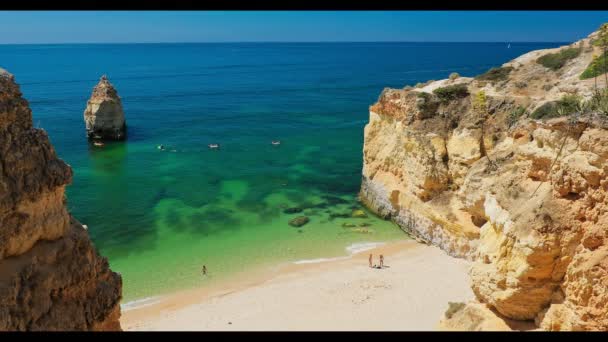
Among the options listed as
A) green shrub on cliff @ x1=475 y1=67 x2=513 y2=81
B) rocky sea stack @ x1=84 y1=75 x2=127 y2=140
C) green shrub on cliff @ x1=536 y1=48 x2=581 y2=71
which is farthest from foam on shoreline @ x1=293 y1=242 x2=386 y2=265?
rocky sea stack @ x1=84 y1=75 x2=127 y2=140

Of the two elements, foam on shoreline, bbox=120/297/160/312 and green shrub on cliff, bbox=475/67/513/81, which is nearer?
foam on shoreline, bbox=120/297/160/312

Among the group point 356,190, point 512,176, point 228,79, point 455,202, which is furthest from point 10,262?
point 228,79

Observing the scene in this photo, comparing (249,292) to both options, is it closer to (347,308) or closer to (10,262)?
(347,308)

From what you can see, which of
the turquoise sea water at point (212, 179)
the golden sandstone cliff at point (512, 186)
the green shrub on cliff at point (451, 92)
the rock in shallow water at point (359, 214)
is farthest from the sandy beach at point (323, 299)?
the green shrub on cliff at point (451, 92)

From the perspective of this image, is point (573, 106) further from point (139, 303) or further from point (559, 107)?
point (139, 303)

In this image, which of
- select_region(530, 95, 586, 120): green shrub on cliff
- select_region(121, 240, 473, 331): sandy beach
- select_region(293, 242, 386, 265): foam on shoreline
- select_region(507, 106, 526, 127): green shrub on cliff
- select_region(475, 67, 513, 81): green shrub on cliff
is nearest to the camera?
select_region(530, 95, 586, 120): green shrub on cliff

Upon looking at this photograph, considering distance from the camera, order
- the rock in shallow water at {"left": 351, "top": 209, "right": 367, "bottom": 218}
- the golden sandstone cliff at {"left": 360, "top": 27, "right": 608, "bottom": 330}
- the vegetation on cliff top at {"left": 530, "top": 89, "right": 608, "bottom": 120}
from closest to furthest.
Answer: the golden sandstone cliff at {"left": 360, "top": 27, "right": 608, "bottom": 330}
the vegetation on cliff top at {"left": 530, "top": 89, "right": 608, "bottom": 120}
the rock in shallow water at {"left": 351, "top": 209, "right": 367, "bottom": 218}

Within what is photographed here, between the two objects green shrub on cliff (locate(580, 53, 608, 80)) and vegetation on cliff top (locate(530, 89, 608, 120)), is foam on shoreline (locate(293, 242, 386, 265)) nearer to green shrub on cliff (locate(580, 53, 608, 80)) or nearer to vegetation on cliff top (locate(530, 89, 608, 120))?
vegetation on cliff top (locate(530, 89, 608, 120))

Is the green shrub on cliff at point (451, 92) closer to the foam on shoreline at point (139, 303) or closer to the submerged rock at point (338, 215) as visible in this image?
the submerged rock at point (338, 215)
